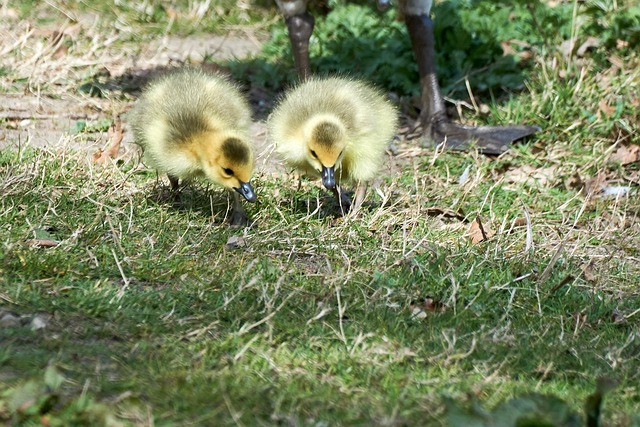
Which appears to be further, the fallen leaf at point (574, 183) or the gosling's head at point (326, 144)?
the fallen leaf at point (574, 183)

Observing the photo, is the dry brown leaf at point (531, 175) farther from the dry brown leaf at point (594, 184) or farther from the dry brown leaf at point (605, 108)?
the dry brown leaf at point (605, 108)

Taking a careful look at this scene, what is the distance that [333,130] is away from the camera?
4238mm

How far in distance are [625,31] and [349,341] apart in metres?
4.64

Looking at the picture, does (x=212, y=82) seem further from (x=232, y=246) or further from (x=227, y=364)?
(x=227, y=364)

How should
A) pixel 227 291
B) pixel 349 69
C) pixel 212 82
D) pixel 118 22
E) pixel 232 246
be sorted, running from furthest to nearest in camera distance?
pixel 118 22
pixel 349 69
pixel 212 82
pixel 232 246
pixel 227 291

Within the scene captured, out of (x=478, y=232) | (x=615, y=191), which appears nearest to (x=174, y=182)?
(x=478, y=232)

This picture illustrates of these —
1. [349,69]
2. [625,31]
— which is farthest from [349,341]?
[625,31]

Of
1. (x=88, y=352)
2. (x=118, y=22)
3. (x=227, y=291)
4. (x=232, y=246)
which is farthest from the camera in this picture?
(x=118, y=22)

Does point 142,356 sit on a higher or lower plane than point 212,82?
lower

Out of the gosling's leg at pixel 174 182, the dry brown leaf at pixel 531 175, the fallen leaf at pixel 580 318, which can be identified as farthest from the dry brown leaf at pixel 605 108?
the gosling's leg at pixel 174 182

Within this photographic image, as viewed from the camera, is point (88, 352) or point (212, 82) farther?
point (212, 82)

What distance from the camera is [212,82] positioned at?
4.53 meters

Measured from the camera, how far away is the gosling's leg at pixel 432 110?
6023 mm

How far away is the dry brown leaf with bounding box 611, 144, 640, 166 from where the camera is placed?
5801mm
